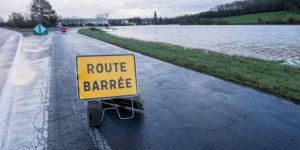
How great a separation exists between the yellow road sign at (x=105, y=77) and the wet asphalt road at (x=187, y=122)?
1.61ft

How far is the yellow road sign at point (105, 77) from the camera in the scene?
5.04 metres

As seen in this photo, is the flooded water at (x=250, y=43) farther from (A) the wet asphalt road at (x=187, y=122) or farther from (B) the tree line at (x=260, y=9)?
(B) the tree line at (x=260, y=9)

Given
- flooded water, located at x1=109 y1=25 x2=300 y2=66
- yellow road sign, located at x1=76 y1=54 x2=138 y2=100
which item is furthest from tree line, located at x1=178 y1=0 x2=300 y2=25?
yellow road sign, located at x1=76 y1=54 x2=138 y2=100

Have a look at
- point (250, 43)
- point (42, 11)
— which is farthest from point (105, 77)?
point (42, 11)

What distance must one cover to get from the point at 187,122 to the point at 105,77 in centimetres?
198

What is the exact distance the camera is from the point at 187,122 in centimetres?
483

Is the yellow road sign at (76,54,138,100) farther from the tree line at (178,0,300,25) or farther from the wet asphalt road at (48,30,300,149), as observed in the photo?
the tree line at (178,0,300,25)

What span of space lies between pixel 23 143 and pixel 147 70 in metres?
6.58

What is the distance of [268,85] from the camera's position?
746cm

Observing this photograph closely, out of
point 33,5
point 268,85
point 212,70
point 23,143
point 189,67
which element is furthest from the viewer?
point 33,5

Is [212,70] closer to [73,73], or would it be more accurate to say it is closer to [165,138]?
[73,73]

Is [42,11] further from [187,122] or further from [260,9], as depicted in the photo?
[187,122]

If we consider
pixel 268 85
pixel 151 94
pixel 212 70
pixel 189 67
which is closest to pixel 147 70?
pixel 189 67

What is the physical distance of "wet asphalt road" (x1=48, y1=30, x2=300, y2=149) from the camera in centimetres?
402
